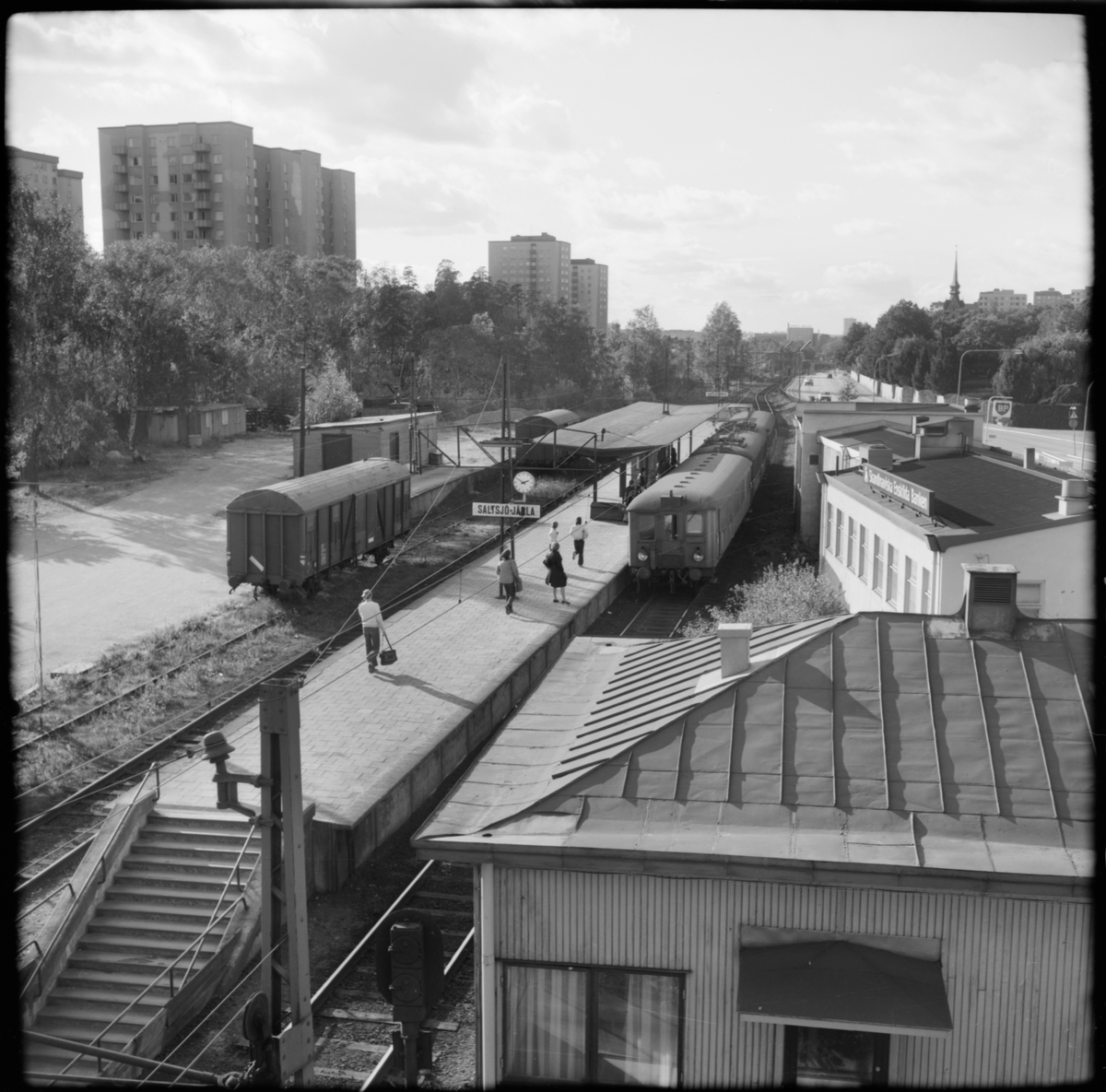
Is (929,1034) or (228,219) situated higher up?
(228,219)

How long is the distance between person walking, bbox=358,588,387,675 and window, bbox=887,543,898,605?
8.43 m

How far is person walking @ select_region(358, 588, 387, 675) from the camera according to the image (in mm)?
18016

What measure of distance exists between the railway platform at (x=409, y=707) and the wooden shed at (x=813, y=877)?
4866mm

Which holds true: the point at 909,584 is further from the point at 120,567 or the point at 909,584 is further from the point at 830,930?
the point at 120,567

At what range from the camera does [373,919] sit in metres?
11.8

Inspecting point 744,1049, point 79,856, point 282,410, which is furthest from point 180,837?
point 282,410

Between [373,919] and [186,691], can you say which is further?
[186,691]

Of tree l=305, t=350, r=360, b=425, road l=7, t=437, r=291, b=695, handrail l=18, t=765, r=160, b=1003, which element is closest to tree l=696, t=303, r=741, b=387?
tree l=305, t=350, r=360, b=425

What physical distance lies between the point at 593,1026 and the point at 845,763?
239cm

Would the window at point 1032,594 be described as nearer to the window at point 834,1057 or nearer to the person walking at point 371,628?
the person walking at point 371,628

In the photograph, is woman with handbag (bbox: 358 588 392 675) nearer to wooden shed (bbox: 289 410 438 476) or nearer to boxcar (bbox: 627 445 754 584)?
boxcar (bbox: 627 445 754 584)

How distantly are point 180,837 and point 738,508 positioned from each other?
72.2 ft

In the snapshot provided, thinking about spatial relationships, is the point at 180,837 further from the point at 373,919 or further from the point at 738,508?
the point at 738,508

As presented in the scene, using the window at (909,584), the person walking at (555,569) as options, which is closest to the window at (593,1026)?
the window at (909,584)
